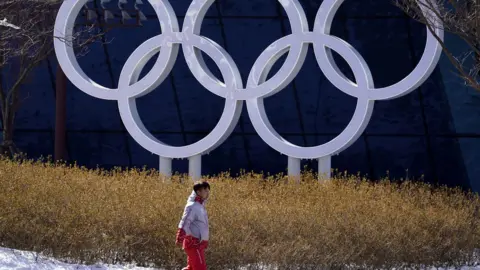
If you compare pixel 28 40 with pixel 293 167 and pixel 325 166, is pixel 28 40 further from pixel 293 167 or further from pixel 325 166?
pixel 325 166

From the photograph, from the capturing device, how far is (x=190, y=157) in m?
21.0

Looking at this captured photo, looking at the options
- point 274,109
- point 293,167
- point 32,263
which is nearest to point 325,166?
point 293,167

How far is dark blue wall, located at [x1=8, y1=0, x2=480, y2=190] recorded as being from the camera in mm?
23984

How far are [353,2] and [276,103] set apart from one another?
3.27m

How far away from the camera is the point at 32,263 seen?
13.4 metres

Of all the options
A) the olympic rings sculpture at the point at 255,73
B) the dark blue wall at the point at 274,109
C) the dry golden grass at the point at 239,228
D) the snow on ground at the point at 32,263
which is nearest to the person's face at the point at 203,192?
the dry golden grass at the point at 239,228

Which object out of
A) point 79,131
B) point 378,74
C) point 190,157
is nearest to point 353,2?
point 378,74

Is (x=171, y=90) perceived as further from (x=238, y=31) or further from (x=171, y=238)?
(x=171, y=238)

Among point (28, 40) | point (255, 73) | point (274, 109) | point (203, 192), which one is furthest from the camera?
point (274, 109)

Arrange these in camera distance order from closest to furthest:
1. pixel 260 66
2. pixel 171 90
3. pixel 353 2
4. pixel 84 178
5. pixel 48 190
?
1. pixel 48 190
2. pixel 84 178
3. pixel 260 66
4. pixel 353 2
5. pixel 171 90

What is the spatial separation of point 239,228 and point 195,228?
2692mm

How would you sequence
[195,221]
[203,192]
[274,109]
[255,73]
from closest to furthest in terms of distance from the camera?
[203,192], [195,221], [255,73], [274,109]

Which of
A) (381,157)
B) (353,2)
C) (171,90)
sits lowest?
(381,157)

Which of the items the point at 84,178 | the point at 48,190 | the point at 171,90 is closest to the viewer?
the point at 48,190
